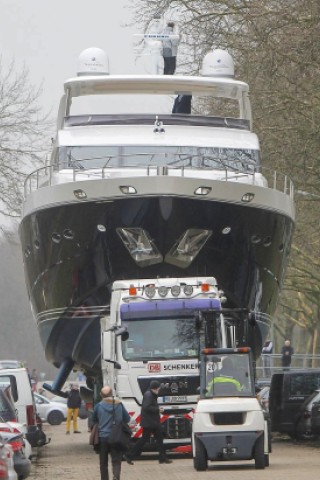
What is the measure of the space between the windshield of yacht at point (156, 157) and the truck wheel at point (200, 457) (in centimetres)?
673

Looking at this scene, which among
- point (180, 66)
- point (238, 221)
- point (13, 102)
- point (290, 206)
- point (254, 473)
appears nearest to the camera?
point (254, 473)

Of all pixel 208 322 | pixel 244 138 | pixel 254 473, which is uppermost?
pixel 244 138

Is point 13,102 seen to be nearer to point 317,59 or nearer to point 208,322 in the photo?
point 317,59

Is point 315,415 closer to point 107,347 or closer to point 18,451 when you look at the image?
point 107,347

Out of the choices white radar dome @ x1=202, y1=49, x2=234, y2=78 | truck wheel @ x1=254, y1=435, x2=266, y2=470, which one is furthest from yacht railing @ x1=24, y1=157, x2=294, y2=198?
truck wheel @ x1=254, y1=435, x2=266, y2=470

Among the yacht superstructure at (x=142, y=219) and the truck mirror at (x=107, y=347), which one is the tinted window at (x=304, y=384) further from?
the truck mirror at (x=107, y=347)

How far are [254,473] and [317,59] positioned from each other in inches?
455

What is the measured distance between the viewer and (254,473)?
78.4 feet

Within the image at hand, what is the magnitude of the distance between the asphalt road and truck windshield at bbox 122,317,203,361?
6.31 feet

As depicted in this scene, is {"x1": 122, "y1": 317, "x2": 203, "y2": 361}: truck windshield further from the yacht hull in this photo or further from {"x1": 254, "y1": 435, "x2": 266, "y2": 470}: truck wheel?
{"x1": 254, "y1": 435, "x2": 266, "y2": 470}: truck wheel

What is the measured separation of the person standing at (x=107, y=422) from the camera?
70.5 feet

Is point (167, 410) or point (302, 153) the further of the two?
point (302, 153)

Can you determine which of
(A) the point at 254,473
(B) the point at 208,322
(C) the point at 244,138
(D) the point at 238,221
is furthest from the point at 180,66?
(A) the point at 254,473

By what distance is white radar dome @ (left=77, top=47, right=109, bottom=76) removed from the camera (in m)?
34.5
